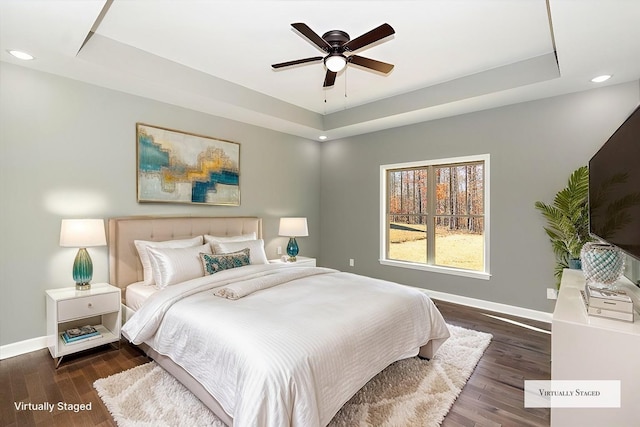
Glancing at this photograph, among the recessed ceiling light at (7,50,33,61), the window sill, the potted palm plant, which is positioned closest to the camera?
the recessed ceiling light at (7,50,33,61)

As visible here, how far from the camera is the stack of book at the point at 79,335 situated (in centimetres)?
260

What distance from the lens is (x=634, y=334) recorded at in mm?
1315

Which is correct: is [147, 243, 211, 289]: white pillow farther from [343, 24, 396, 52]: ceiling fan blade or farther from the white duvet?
[343, 24, 396, 52]: ceiling fan blade

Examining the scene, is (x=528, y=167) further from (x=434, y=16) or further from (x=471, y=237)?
(x=434, y=16)

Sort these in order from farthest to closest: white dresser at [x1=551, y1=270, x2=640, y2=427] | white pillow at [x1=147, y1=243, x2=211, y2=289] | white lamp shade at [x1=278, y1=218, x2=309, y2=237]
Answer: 1. white lamp shade at [x1=278, y1=218, x2=309, y2=237]
2. white pillow at [x1=147, y1=243, x2=211, y2=289]
3. white dresser at [x1=551, y1=270, x2=640, y2=427]

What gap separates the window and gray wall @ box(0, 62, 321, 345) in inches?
123

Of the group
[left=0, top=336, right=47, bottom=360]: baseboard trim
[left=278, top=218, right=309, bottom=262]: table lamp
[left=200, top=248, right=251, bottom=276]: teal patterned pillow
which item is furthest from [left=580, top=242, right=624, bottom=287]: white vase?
[left=0, top=336, right=47, bottom=360]: baseboard trim

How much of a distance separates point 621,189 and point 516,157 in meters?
2.25

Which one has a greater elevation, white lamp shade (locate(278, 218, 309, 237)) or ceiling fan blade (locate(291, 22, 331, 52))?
ceiling fan blade (locate(291, 22, 331, 52))

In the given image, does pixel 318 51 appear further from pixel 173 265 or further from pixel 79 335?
pixel 79 335

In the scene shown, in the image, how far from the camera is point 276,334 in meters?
1.68

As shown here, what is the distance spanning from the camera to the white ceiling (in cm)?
219

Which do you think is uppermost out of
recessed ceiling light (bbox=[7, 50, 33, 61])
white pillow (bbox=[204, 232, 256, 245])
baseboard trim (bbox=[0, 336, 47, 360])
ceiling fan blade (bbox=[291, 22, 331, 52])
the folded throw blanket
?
recessed ceiling light (bbox=[7, 50, 33, 61])

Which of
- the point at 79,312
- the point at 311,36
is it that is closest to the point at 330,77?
the point at 311,36
